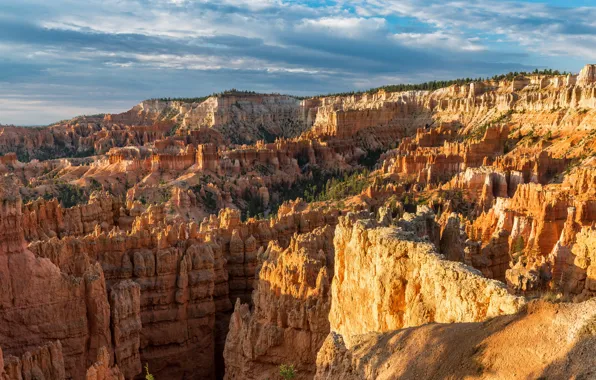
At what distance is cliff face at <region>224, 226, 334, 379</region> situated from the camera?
15898 millimetres

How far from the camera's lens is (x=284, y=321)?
54.3ft

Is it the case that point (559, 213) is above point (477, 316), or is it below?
below

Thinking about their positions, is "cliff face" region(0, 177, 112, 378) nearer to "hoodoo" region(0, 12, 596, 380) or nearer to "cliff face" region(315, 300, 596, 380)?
"hoodoo" region(0, 12, 596, 380)

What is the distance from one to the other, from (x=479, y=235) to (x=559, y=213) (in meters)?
3.84

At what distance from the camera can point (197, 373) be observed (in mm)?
20719

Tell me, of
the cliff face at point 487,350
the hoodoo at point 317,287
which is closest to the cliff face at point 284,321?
the hoodoo at point 317,287

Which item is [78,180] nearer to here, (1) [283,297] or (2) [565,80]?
(1) [283,297]

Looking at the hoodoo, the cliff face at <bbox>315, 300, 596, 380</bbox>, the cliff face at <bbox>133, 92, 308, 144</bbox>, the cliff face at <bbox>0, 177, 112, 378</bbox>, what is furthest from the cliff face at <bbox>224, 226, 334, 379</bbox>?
the cliff face at <bbox>133, 92, 308, 144</bbox>

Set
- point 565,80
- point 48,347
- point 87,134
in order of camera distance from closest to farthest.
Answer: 1. point 48,347
2. point 565,80
3. point 87,134

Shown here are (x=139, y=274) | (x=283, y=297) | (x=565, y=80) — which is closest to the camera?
(x=283, y=297)

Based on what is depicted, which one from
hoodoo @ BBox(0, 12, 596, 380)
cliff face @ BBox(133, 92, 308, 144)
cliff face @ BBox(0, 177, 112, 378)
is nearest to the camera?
hoodoo @ BBox(0, 12, 596, 380)

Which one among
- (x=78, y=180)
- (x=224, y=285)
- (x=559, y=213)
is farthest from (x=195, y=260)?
(x=78, y=180)

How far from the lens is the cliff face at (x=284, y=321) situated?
15898mm

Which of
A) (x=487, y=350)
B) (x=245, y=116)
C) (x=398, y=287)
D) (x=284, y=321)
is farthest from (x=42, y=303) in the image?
(x=245, y=116)
